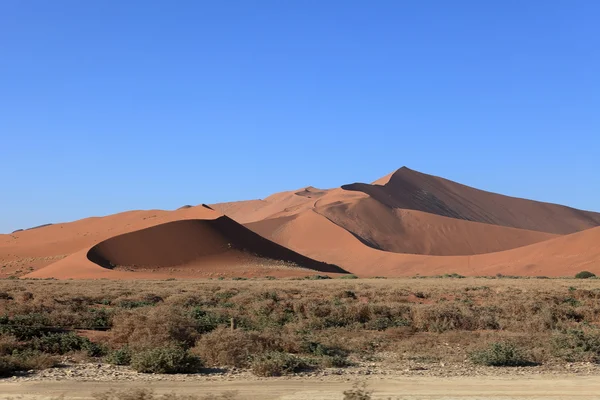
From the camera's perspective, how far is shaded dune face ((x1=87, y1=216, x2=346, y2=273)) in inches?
2296

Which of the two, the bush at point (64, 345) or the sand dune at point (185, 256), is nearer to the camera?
the bush at point (64, 345)

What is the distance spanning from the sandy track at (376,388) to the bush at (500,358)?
4.07 ft

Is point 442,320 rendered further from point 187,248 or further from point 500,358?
point 187,248

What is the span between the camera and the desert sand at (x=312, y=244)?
58.2 metres

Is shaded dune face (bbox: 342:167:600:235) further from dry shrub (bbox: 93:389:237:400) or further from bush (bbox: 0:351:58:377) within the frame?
dry shrub (bbox: 93:389:237:400)

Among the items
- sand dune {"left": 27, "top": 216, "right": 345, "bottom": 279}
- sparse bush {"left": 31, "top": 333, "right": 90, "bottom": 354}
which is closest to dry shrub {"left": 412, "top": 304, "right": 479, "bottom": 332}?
sparse bush {"left": 31, "top": 333, "right": 90, "bottom": 354}

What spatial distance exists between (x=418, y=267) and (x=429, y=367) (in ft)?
190

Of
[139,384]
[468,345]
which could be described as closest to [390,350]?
[468,345]

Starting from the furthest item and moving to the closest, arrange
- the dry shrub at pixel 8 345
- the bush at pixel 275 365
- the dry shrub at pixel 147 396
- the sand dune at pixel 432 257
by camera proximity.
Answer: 1. the sand dune at pixel 432 257
2. the dry shrub at pixel 8 345
3. the bush at pixel 275 365
4. the dry shrub at pixel 147 396

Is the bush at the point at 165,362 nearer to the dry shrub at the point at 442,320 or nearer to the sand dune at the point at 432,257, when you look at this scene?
the dry shrub at the point at 442,320

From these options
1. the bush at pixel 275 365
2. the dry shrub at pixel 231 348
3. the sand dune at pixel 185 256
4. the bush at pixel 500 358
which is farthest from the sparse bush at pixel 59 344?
the sand dune at pixel 185 256

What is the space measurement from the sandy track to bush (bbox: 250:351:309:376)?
40 centimetres

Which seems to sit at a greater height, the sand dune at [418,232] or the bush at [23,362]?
the sand dune at [418,232]

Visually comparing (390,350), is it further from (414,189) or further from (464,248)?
(414,189)
